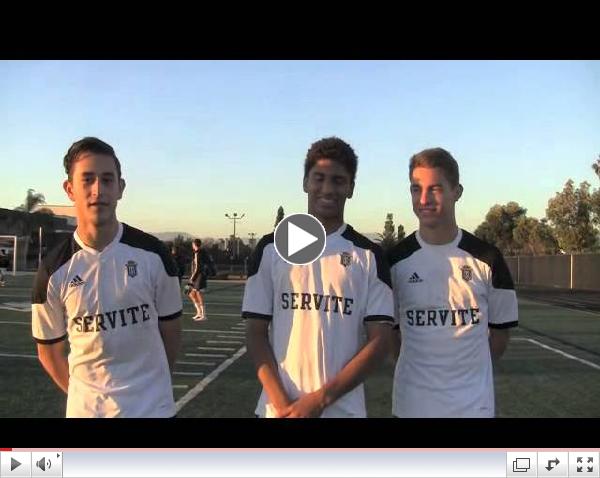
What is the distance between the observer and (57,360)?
6.15 feet

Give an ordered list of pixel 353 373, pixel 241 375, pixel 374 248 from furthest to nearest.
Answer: pixel 241 375, pixel 374 248, pixel 353 373

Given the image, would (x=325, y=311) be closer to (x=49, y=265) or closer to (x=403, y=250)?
(x=403, y=250)

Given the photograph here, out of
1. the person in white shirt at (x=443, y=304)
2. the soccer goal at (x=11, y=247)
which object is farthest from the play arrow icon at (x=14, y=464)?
the soccer goal at (x=11, y=247)

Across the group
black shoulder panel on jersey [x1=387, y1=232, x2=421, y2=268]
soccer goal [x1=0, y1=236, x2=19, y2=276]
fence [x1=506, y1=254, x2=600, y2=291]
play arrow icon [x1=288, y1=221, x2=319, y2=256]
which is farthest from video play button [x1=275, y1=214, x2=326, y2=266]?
fence [x1=506, y1=254, x2=600, y2=291]

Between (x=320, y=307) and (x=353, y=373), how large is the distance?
0.21 m

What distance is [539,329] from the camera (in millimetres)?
8727

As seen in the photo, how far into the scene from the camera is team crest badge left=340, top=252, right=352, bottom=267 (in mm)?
1622

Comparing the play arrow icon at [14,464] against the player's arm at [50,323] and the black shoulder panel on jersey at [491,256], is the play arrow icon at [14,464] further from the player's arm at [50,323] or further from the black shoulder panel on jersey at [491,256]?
the black shoulder panel on jersey at [491,256]

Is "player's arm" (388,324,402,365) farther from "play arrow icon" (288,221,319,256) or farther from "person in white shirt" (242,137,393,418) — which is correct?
"play arrow icon" (288,221,319,256)

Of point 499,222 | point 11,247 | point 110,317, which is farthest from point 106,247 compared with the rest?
point 11,247

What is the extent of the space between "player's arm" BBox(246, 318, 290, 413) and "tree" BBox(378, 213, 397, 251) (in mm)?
457

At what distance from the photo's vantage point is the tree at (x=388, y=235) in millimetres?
1714
